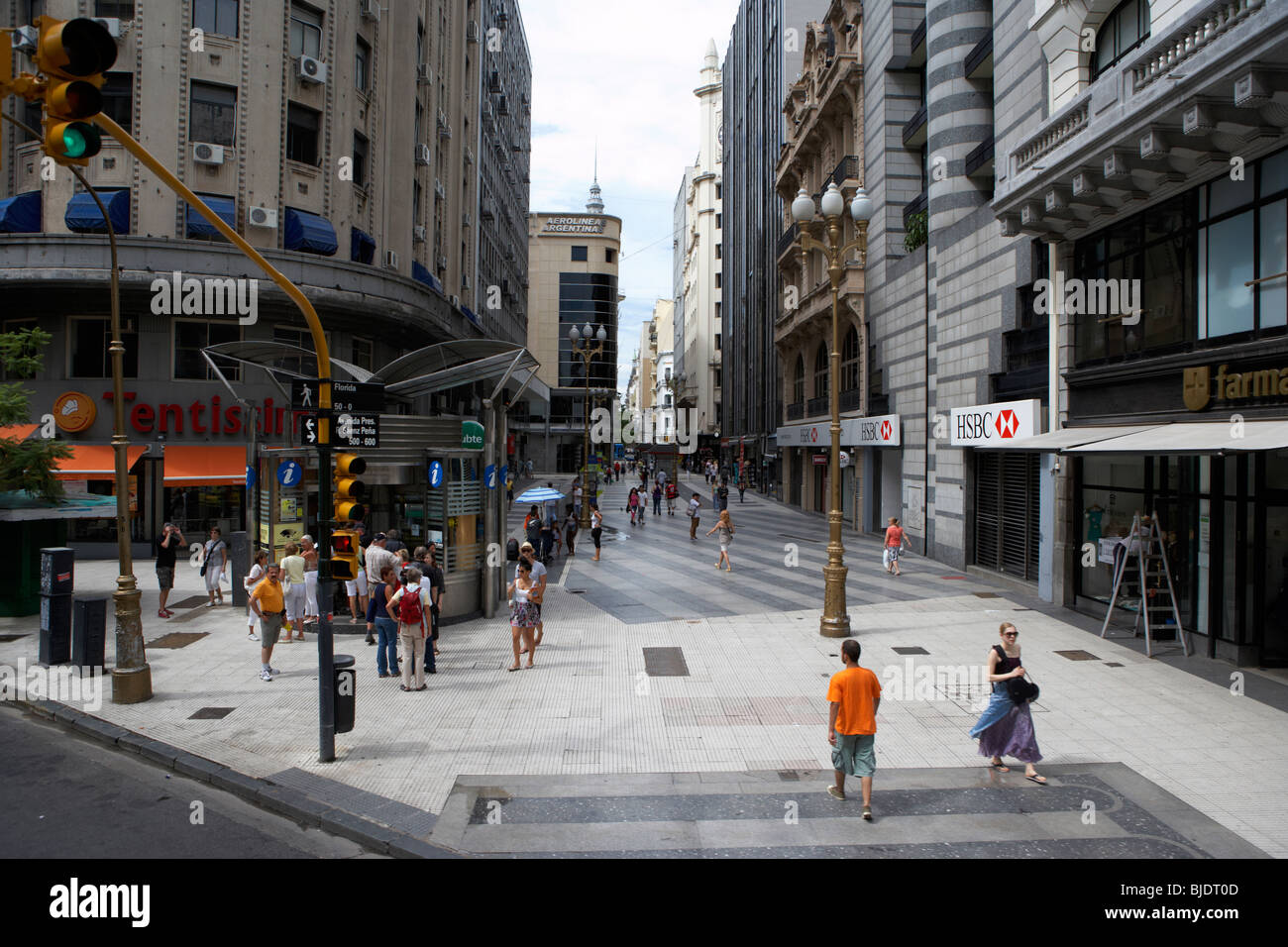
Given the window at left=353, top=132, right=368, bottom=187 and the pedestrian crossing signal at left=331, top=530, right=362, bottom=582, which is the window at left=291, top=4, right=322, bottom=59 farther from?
the pedestrian crossing signal at left=331, top=530, right=362, bottom=582

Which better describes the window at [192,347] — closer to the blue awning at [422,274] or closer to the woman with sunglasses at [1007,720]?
the blue awning at [422,274]

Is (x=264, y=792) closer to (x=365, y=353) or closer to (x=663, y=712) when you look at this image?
(x=663, y=712)

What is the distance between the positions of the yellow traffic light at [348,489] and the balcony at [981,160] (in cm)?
1995

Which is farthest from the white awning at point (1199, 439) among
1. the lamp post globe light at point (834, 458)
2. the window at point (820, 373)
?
the window at point (820, 373)

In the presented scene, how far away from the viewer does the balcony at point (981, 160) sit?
21.9 meters

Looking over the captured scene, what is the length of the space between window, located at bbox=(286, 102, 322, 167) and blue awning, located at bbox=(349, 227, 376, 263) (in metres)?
2.50

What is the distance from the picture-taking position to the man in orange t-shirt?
286 inches

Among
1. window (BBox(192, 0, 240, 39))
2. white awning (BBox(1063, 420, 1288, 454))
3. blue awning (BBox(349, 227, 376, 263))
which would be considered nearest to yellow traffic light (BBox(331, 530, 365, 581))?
white awning (BBox(1063, 420, 1288, 454))

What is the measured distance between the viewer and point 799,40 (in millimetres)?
51531

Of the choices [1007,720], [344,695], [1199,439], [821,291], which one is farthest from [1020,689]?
[821,291]

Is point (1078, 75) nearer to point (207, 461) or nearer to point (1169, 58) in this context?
point (1169, 58)

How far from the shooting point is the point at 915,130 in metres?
28.1
